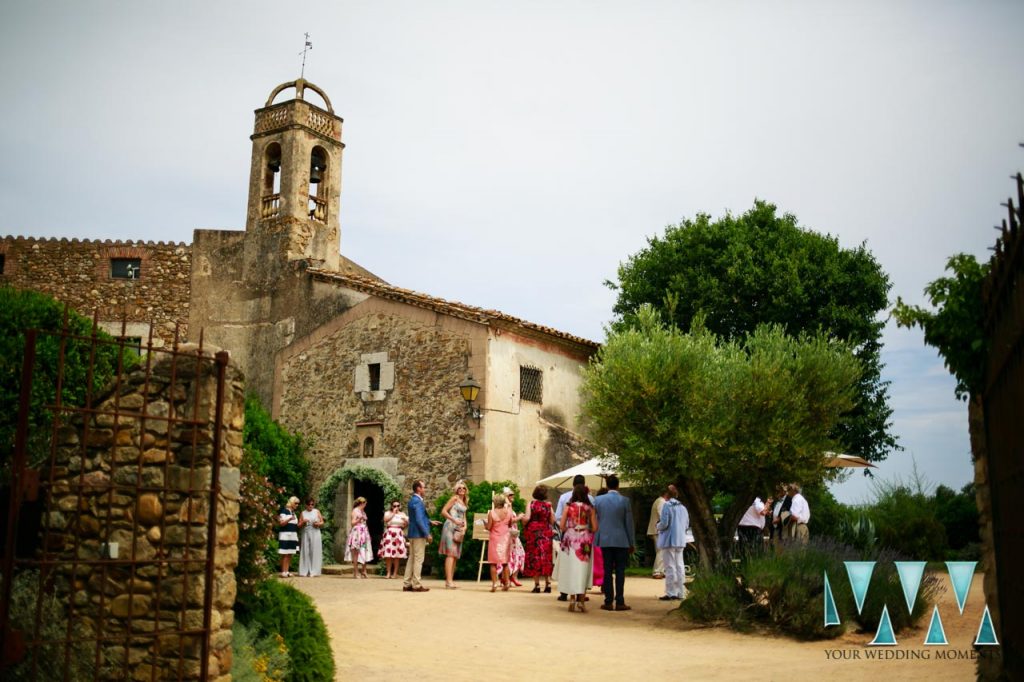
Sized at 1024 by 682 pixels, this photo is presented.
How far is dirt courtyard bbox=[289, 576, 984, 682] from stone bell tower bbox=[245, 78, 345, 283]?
37.8 feet

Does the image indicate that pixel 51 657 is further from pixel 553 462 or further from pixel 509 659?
pixel 553 462

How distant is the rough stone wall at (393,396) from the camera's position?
65.7 ft

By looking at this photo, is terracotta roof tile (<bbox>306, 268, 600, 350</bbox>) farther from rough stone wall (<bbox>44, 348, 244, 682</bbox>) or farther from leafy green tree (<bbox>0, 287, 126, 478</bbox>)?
rough stone wall (<bbox>44, 348, 244, 682</bbox>)

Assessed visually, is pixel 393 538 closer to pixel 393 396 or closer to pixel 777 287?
pixel 393 396

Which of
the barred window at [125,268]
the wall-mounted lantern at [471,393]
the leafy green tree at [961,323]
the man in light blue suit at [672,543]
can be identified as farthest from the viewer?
the barred window at [125,268]

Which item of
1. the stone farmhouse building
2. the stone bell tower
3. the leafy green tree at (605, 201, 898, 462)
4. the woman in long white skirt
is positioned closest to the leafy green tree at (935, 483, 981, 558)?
the leafy green tree at (605, 201, 898, 462)

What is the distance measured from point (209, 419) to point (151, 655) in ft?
5.16

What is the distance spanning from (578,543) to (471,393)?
6587mm

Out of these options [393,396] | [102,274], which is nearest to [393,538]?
[393,396]

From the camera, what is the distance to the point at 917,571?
10.4 meters

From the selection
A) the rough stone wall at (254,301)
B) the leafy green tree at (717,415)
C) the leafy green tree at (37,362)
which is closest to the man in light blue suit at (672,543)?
the leafy green tree at (717,415)

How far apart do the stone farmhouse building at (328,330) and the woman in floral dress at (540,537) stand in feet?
9.03

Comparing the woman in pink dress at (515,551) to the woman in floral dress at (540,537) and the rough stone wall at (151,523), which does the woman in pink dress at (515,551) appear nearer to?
the woman in floral dress at (540,537)

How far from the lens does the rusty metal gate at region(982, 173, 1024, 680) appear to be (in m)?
4.76
